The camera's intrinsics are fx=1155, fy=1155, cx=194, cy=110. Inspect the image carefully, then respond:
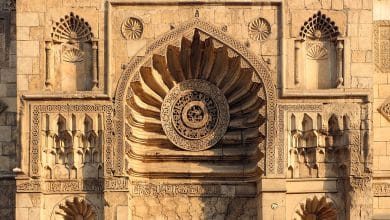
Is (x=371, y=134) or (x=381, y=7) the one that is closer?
(x=371, y=134)

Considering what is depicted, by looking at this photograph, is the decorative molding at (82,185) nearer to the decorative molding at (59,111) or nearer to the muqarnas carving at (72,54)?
the decorative molding at (59,111)

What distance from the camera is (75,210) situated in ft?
56.4

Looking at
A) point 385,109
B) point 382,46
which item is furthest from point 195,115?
point 382,46

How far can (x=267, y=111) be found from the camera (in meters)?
17.0

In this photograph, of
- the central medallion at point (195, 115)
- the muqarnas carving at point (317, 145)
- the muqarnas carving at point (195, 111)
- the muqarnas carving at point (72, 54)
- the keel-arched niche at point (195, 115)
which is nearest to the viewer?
the muqarnas carving at point (317, 145)

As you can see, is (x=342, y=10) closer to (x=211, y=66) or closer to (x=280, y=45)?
(x=280, y=45)

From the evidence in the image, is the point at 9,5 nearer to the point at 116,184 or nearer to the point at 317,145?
the point at 116,184

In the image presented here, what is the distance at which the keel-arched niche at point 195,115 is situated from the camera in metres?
17.5

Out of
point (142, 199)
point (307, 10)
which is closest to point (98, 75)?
point (142, 199)

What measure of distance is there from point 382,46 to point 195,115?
3.10 meters

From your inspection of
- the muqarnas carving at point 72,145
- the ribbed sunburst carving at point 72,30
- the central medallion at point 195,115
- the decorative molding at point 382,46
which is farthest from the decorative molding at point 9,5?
the decorative molding at point 382,46

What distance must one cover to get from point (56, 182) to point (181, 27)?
116 inches

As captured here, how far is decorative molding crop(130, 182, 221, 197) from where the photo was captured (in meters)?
17.7

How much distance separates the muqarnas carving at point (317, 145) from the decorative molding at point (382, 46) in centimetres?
137
